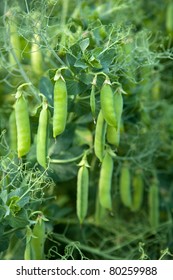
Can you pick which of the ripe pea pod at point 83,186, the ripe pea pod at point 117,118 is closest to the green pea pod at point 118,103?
the ripe pea pod at point 117,118

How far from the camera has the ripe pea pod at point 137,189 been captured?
2.78 meters

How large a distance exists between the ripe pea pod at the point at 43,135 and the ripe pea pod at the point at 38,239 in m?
0.19

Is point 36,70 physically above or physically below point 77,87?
above

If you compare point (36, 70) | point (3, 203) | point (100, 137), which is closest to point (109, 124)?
point (100, 137)

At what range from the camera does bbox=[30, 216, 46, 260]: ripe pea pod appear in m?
2.01

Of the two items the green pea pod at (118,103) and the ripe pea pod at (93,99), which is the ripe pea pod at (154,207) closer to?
the green pea pod at (118,103)

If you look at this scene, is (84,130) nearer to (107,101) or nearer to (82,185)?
(82,185)

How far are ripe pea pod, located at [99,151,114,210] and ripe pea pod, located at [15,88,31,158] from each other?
1.03 ft

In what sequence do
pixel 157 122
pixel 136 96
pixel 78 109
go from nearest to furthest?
pixel 78 109 → pixel 136 96 → pixel 157 122

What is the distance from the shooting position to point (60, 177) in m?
2.38

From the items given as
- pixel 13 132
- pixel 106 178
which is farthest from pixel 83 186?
pixel 13 132

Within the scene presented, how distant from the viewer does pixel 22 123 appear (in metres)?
2.01

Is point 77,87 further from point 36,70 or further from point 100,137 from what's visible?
point 36,70

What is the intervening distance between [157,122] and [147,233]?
1.69 ft
